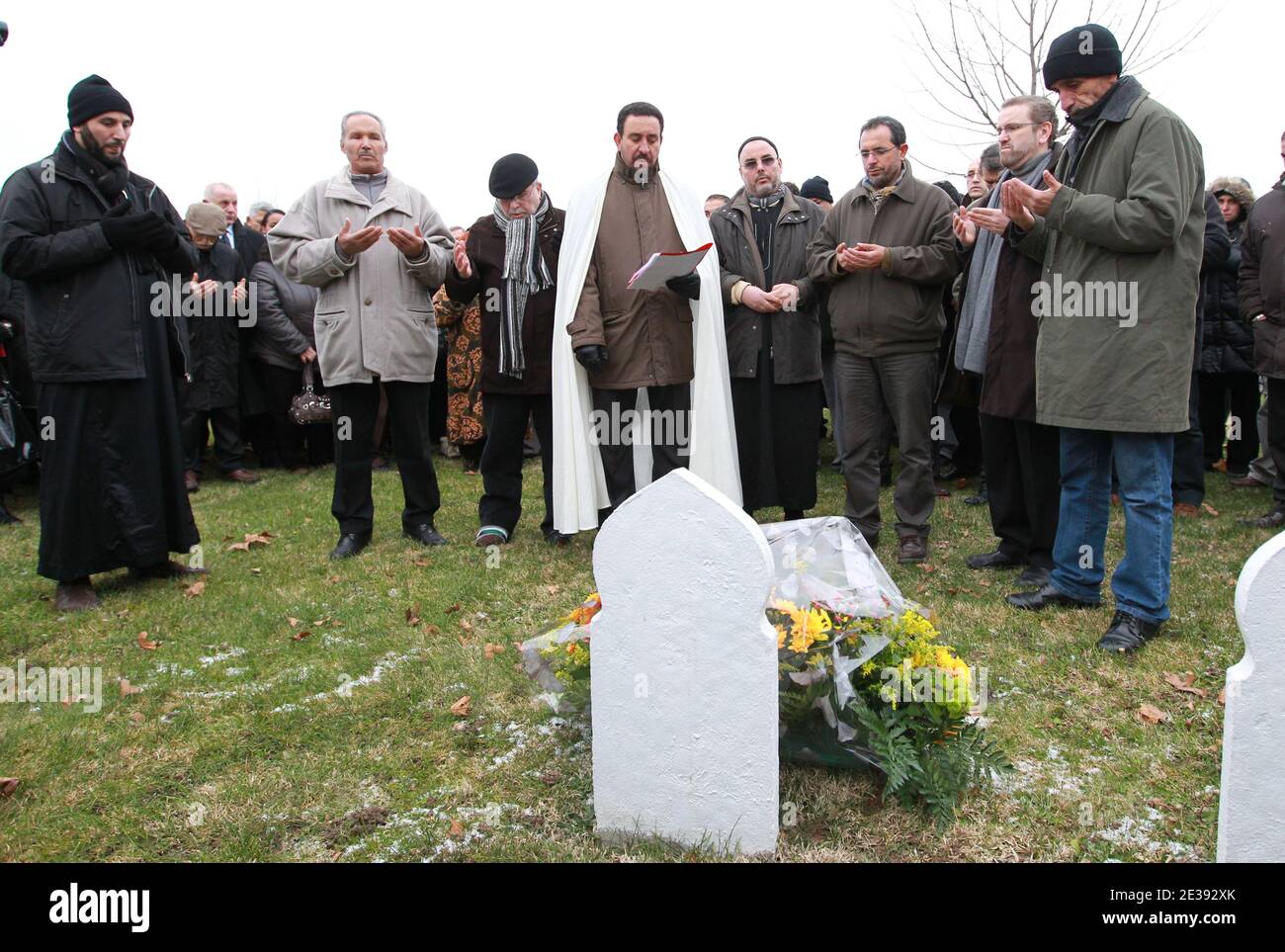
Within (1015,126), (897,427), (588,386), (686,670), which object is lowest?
(686,670)

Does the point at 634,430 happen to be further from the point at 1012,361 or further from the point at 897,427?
the point at 1012,361

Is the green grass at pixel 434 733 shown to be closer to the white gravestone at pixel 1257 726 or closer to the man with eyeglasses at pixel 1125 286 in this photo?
the white gravestone at pixel 1257 726

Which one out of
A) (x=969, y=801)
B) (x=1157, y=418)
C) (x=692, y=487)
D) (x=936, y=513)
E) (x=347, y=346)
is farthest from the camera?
(x=936, y=513)

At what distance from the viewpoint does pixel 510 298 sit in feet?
20.4

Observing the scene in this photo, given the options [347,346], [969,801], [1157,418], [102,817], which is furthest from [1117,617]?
[347,346]

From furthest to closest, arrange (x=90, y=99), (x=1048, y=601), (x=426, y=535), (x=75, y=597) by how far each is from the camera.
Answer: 1. (x=426, y=535)
2. (x=75, y=597)
3. (x=90, y=99)
4. (x=1048, y=601)

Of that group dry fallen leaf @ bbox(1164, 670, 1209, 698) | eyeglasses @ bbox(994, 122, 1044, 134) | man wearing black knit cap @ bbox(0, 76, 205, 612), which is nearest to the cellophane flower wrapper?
dry fallen leaf @ bbox(1164, 670, 1209, 698)

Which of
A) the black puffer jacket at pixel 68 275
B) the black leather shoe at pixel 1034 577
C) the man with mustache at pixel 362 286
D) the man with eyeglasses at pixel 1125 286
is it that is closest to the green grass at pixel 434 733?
the black leather shoe at pixel 1034 577

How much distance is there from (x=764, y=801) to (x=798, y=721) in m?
0.43

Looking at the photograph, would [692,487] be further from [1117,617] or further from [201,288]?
[201,288]

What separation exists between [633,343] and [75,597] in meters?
3.32

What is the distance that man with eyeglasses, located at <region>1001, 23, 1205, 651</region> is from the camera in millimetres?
4062

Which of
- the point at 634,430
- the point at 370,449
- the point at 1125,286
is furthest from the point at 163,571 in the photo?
the point at 1125,286

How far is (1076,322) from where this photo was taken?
432 cm
